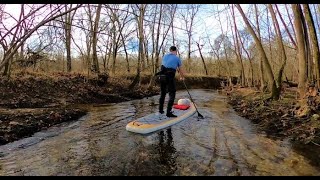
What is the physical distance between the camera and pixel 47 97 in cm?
1440

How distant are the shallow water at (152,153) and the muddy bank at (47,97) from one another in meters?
0.63

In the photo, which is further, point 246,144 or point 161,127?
point 161,127

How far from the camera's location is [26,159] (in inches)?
Answer: 245

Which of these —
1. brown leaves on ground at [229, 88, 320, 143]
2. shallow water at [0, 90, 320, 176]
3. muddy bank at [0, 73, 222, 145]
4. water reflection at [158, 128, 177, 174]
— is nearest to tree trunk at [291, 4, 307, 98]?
brown leaves on ground at [229, 88, 320, 143]

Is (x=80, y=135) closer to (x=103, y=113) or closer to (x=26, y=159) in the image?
(x=26, y=159)

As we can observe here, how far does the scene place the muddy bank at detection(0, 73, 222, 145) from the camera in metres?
8.99

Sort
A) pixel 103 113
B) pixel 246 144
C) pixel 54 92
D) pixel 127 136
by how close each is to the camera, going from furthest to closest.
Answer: pixel 54 92, pixel 103 113, pixel 127 136, pixel 246 144

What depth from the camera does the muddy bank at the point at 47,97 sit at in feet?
29.5

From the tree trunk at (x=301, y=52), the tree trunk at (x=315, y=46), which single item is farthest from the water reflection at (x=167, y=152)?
the tree trunk at (x=315, y=46)

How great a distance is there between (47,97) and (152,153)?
934 cm

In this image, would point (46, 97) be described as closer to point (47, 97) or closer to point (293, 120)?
point (47, 97)

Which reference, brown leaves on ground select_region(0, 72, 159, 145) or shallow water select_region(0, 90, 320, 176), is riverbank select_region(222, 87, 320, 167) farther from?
brown leaves on ground select_region(0, 72, 159, 145)

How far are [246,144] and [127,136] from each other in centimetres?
289
